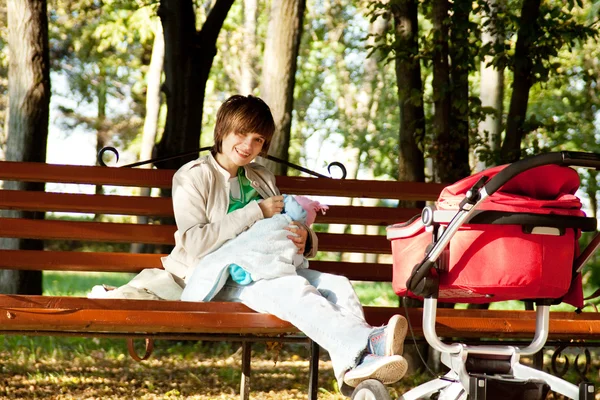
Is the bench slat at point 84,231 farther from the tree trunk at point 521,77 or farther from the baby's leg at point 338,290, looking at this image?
the tree trunk at point 521,77

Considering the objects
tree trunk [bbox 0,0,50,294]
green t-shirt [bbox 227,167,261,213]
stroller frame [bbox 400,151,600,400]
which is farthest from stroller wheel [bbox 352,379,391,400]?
tree trunk [bbox 0,0,50,294]

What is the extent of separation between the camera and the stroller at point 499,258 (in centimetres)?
307

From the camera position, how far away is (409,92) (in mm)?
6340

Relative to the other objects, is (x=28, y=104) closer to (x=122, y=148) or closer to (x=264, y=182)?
(x=264, y=182)

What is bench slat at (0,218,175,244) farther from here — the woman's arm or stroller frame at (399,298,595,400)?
stroller frame at (399,298,595,400)

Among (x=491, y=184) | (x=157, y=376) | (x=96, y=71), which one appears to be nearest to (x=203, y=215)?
(x=491, y=184)

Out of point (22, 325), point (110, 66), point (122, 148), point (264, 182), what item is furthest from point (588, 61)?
point (22, 325)

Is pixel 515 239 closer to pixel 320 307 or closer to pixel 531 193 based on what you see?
pixel 531 193

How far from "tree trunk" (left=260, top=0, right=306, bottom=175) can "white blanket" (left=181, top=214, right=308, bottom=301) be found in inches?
153

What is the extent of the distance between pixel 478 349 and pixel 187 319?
39.1 inches

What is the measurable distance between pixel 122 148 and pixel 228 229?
84.2 feet

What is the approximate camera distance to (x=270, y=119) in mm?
3951

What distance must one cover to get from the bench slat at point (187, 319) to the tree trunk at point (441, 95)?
2.39 m

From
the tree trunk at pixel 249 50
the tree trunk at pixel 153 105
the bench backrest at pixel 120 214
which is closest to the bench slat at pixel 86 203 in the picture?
the bench backrest at pixel 120 214
